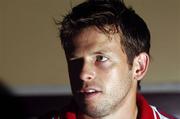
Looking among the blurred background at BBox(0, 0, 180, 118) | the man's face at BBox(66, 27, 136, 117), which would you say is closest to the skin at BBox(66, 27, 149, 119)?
the man's face at BBox(66, 27, 136, 117)

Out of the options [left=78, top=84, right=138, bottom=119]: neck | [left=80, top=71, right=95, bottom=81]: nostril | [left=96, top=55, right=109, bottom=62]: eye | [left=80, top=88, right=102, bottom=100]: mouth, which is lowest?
[left=78, top=84, right=138, bottom=119]: neck

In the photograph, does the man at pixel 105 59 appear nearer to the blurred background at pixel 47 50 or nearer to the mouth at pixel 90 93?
the mouth at pixel 90 93

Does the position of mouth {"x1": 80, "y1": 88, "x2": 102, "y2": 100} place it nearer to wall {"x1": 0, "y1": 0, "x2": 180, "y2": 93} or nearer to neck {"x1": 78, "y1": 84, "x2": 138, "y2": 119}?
neck {"x1": 78, "y1": 84, "x2": 138, "y2": 119}

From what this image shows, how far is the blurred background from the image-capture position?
1.04 metres

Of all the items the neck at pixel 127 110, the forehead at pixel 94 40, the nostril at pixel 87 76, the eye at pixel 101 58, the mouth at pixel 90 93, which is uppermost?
the forehead at pixel 94 40

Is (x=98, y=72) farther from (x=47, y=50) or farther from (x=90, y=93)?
(x=47, y=50)

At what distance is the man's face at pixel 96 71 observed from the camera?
2.55 feet

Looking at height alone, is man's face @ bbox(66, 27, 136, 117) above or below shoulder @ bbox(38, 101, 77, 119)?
above

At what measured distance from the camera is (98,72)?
0.79 metres

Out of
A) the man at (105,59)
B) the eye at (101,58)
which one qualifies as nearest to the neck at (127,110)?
the man at (105,59)

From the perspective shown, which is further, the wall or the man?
the wall

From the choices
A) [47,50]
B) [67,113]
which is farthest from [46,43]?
[67,113]

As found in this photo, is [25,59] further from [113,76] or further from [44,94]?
→ [113,76]

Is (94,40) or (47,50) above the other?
(94,40)
